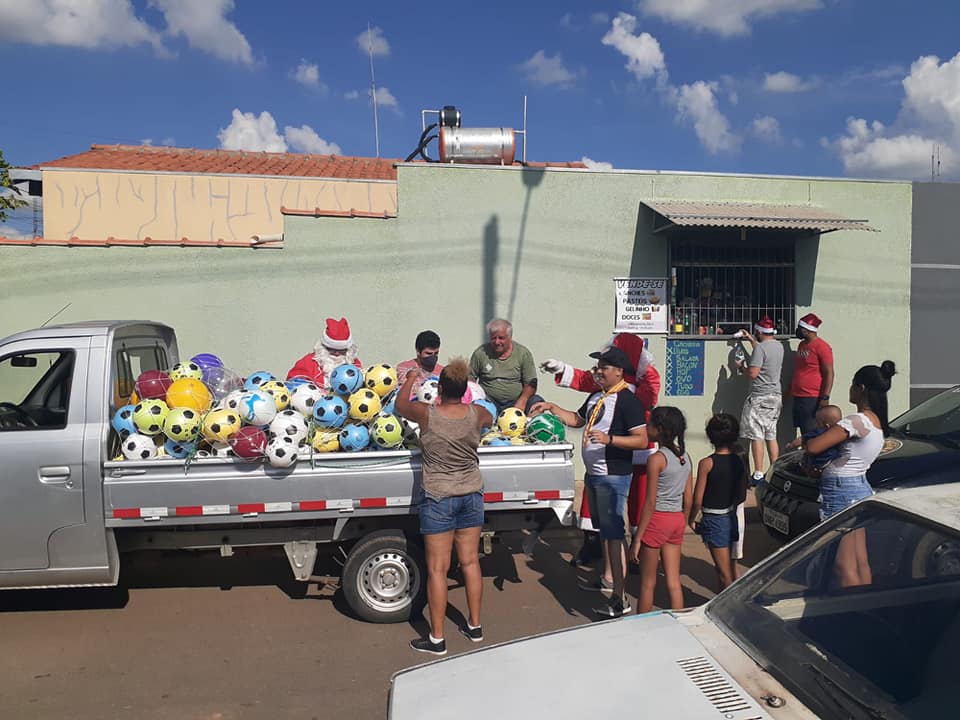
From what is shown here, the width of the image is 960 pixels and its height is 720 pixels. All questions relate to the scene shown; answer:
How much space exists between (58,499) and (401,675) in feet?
10.6

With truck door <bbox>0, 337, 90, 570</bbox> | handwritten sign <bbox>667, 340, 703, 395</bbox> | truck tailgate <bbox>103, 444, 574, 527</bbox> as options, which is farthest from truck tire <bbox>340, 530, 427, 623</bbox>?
handwritten sign <bbox>667, 340, 703, 395</bbox>

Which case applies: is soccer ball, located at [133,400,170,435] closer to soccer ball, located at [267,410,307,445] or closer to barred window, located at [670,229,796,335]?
soccer ball, located at [267,410,307,445]

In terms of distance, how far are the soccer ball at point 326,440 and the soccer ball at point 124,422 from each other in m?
1.19

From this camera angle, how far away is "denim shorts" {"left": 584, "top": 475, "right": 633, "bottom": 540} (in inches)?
208

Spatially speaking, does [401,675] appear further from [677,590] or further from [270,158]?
[270,158]

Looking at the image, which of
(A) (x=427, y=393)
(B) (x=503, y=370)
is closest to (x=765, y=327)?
(B) (x=503, y=370)

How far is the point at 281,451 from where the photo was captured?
15.7 feet

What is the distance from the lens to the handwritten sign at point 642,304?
923 cm

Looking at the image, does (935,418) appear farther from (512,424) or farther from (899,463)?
(512,424)

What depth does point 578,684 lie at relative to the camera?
2418 millimetres

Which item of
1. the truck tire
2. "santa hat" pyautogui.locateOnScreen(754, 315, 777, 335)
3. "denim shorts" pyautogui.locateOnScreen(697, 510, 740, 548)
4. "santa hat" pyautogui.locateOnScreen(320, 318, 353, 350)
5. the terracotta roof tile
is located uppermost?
the terracotta roof tile

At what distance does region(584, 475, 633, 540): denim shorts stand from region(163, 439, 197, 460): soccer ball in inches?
109

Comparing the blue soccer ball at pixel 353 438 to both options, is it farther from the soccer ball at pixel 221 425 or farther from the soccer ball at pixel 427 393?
the soccer ball at pixel 221 425

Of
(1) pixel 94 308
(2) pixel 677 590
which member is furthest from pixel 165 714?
(1) pixel 94 308
